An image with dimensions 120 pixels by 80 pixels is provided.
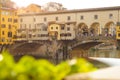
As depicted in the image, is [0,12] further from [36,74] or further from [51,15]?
[36,74]

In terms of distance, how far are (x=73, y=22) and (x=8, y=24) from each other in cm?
235

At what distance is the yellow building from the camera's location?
36.6 feet

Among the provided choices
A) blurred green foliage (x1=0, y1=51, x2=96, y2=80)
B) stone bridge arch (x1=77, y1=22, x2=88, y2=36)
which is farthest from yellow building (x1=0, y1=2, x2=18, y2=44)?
blurred green foliage (x1=0, y1=51, x2=96, y2=80)

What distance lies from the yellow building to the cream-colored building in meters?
0.28

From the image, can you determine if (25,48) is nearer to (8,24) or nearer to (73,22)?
(8,24)

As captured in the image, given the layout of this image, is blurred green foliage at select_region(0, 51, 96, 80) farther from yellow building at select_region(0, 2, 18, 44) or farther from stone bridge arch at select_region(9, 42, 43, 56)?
stone bridge arch at select_region(9, 42, 43, 56)

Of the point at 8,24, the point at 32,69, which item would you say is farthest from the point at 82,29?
the point at 32,69

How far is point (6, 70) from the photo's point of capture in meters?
0.40

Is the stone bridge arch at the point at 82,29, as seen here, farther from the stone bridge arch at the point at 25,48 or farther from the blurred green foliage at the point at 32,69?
the blurred green foliage at the point at 32,69

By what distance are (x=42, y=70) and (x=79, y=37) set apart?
10263 mm

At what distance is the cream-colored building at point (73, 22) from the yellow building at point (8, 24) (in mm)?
279

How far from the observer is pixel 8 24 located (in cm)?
1137

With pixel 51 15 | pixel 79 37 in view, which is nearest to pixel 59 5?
pixel 51 15

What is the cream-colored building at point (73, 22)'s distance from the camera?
10172 millimetres
